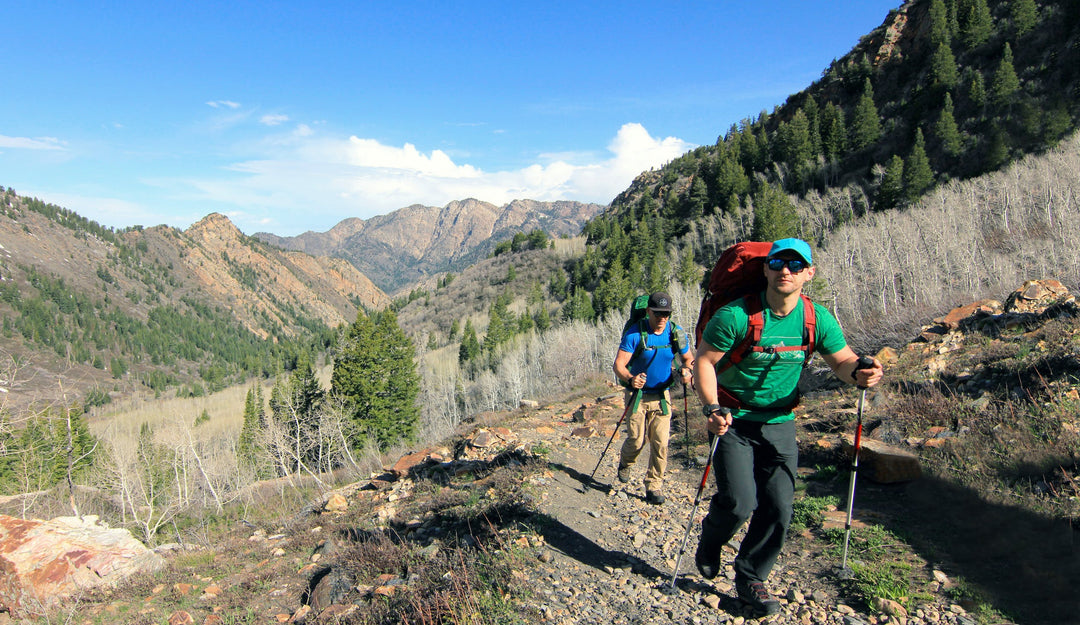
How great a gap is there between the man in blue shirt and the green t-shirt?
7.60 ft

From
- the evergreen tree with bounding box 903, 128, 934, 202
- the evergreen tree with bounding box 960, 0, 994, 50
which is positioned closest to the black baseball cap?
the evergreen tree with bounding box 903, 128, 934, 202

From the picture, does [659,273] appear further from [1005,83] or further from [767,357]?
[767,357]

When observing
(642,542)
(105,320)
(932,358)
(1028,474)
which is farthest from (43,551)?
(105,320)

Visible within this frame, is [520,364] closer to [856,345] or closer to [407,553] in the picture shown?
[856,345]

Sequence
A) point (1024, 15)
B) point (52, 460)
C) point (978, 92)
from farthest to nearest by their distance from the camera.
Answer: point (1024, 15)
point (978, 92)
point (52, 460)

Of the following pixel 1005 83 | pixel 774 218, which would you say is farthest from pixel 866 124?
pixel 774 218

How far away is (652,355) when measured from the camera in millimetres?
6301

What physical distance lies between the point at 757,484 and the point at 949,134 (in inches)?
2322

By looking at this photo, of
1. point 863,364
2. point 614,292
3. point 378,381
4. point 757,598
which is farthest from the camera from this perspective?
point 614,292

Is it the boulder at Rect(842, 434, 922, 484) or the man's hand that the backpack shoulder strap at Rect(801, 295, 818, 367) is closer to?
the man's hand

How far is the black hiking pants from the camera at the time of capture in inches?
146

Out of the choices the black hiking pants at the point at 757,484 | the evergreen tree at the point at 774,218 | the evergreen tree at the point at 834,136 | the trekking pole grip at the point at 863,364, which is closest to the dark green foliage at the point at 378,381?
the evergreen tree at the point at 774,218

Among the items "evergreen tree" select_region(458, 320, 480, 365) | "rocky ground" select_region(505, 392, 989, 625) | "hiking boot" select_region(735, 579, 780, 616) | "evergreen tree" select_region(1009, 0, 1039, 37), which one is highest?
"evergreen tree" select_region(1009, 0, 1039, 37)

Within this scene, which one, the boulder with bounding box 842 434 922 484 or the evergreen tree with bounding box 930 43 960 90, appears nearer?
the boulder with bounding box 842 434 922 484
